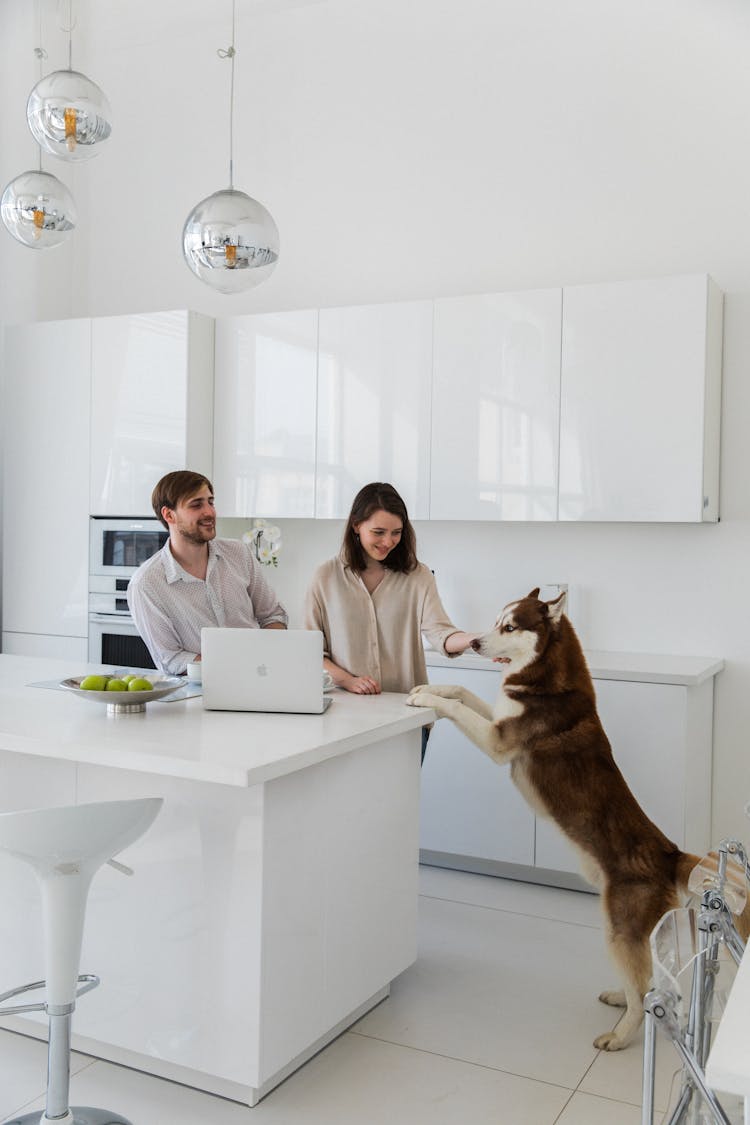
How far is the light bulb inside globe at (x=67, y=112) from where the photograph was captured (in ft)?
8.44

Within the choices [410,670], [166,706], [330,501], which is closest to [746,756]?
[410,670]

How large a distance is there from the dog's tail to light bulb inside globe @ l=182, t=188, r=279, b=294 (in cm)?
162

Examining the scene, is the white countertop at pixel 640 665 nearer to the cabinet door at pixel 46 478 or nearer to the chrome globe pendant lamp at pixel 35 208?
the cabinet door at pixel 46 478

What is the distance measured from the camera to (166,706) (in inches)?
111

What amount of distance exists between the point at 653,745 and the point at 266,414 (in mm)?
2165

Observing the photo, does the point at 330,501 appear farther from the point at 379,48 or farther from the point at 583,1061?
the point at 583,1061

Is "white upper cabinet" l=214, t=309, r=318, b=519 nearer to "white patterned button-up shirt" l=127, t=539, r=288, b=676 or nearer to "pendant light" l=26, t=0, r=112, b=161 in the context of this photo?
"white patterned button-up shirt" l=127, t=539, r=288, b=676

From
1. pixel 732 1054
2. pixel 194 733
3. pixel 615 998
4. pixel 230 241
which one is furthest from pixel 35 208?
pixel 615 998

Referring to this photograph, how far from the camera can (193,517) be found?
3258 mm

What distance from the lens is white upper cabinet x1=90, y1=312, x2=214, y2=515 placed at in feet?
15.4

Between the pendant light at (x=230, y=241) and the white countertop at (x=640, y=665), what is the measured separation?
167 centimetres

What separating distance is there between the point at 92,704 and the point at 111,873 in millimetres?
477

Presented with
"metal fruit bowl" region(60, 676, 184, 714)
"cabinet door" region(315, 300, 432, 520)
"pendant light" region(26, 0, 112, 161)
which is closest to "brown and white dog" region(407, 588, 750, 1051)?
"metal fruit bowl" region(60, 676, 184, 714)

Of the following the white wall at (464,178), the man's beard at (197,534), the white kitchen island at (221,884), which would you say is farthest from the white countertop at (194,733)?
the white wall at (464,178)
